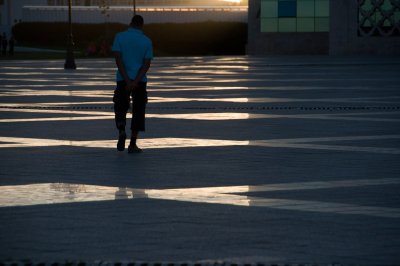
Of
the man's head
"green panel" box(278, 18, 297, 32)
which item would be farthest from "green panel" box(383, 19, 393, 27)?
the man's head

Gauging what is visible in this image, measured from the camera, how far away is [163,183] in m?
11.5

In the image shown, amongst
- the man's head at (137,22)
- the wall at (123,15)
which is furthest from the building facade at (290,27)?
the man's head at (137,22)

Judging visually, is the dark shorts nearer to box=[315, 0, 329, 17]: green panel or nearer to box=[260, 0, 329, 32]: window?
box=[260, 0, 329, 32]: window

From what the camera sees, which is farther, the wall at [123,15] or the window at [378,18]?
the wall at [123,15]

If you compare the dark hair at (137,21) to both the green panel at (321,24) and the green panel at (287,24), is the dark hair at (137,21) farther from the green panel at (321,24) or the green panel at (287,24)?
the green panel at (321,24)

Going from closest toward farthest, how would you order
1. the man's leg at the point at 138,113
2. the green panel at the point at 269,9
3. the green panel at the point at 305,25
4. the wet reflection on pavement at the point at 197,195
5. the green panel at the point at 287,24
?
the wet reflection on pavement at the point at 197,195 < the man's leg at the point at 138,113 < the green panel at the point at 305,25 < the green panel at the point at 287,24 < the green panel at the point at 269,9

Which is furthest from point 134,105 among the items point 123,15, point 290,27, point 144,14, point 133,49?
point 123,15

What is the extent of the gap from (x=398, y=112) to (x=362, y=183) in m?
9.80

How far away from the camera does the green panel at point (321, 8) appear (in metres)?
76.8

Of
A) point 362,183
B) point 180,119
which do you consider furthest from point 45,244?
point 180,119

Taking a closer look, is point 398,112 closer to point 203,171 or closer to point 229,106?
point 229,106

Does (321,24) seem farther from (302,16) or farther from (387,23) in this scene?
(387,23)

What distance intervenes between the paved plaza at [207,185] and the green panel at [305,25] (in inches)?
2141

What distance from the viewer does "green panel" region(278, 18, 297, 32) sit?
253 feet
